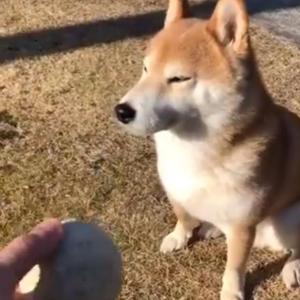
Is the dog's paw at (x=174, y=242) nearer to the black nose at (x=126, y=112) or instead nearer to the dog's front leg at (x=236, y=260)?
the dog's front leg at (x=236, y=260)

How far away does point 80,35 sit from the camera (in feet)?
12.1

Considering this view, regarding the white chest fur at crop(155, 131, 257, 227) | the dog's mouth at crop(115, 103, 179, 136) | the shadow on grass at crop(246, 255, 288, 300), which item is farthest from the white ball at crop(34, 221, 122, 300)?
the shadow on grass at crop(246, 255, 288, 300)

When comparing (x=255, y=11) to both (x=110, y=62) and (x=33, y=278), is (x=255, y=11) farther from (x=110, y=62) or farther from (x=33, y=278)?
(x=33, y=278)

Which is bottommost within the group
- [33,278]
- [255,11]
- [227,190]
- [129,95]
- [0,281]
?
[255,11]

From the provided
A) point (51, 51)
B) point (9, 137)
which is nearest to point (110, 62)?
point (51, 51)

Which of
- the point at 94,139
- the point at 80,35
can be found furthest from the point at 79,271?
the point at 80,35

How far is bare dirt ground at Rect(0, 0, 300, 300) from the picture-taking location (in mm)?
2273

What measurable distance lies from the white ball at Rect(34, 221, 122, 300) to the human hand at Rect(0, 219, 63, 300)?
0.08 ft

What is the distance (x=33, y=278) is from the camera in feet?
3.51

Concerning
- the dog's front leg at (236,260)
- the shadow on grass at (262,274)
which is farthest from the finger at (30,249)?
the shadow on grass at (262,274)

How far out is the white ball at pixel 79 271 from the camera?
104 cm

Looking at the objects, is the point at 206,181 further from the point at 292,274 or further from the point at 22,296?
the point at 22,296

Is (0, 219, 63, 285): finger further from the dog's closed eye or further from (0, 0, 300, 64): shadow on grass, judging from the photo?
(0, 0, 300, 64): shadow on grass

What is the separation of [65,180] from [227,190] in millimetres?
832
